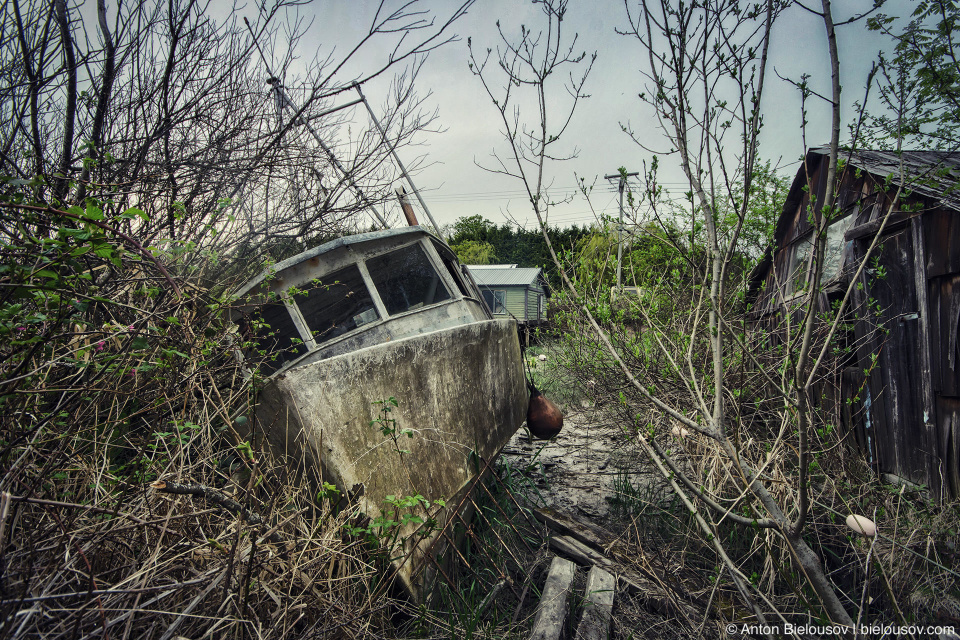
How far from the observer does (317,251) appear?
383 centimetres

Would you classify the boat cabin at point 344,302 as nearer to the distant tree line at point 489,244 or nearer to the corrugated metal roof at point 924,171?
the corrugated metal roof at point 924,171

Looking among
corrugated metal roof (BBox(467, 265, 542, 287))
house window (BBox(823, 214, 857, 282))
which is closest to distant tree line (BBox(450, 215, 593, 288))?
corrugated metal roof (BBox(467, 265, 542, 287))

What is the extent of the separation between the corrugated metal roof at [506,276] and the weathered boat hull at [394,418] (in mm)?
20082

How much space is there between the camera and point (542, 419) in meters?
5.50

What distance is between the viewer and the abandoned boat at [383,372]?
8.70 ft

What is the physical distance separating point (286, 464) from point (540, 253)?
3309 centimetres

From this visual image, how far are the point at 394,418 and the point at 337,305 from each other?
144cm

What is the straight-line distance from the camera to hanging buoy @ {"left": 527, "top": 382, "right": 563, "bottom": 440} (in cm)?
550

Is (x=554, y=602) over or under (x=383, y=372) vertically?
under

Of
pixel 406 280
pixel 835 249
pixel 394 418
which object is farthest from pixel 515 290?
pixel 394 418

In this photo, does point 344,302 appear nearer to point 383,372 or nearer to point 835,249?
point 383,372

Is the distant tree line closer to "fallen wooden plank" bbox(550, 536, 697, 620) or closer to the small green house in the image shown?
the small green house

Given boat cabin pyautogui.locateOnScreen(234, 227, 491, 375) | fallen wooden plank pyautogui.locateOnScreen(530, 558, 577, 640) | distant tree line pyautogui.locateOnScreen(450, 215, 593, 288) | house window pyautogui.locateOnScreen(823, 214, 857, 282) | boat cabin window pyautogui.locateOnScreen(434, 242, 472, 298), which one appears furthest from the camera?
distant tree line pyautogui.locateOnScreen(450, 215, 593, 288)

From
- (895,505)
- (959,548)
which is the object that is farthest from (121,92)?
(895,505)
